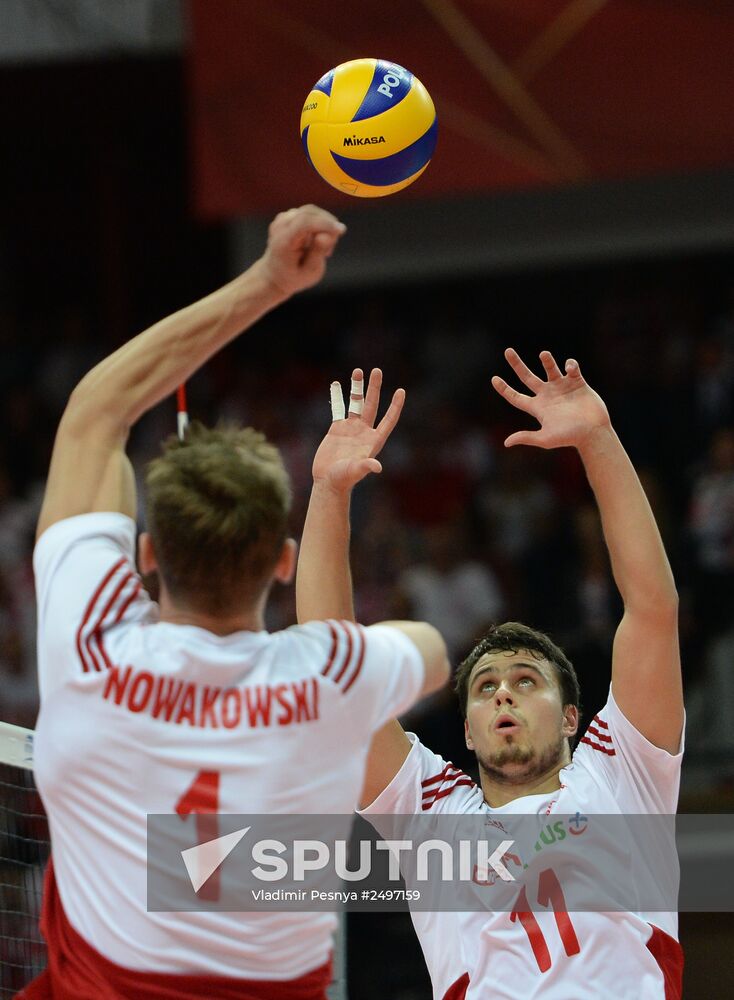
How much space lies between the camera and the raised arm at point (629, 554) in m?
3.56

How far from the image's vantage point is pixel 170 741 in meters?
2.50

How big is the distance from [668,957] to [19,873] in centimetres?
418

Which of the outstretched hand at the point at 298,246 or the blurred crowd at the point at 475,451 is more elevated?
the blurred crowd at the point at 475,451

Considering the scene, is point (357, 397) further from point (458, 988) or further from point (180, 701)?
point (458, 988)

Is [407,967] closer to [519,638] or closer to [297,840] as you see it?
[519,638]

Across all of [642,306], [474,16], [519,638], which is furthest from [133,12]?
[519,638]

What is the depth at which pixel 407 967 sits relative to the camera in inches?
309

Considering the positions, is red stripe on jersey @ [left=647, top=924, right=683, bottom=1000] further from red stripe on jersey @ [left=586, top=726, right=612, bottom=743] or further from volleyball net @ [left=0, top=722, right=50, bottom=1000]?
volleyball net @ [left=0, top=722, right=50, bottom=1000]

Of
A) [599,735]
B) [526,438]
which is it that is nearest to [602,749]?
[599,735]

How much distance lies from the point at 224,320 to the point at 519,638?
5.84 feet

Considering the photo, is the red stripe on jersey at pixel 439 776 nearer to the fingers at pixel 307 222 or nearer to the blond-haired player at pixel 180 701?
the blond-haired player at pixel 180 701

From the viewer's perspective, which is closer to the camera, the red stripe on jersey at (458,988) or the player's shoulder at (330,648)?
the player's shoulder at (330,648)

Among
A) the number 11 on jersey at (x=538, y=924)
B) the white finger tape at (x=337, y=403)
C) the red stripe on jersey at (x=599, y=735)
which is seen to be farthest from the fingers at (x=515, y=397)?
the number 11 on jersey at (x=538, y=924)

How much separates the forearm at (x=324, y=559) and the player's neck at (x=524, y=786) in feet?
2.62
